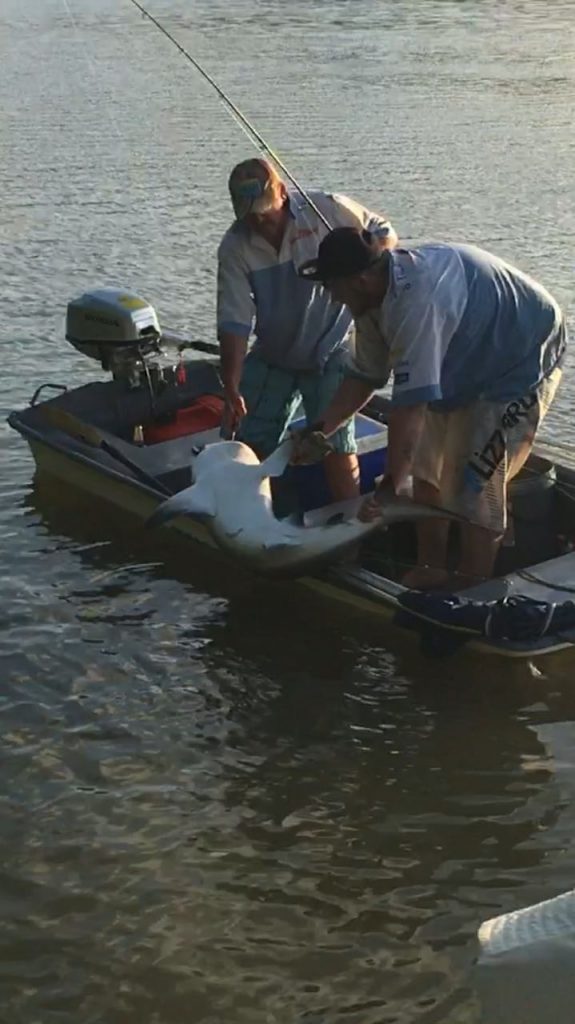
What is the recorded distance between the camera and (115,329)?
849cm

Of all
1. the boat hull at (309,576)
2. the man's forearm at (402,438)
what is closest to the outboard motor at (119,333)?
the boat hull at (309,576)

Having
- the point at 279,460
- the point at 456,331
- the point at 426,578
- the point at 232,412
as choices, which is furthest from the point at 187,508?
the point at 456,331

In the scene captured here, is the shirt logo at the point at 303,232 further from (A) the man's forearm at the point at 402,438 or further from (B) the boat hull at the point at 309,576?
(B) the boat hull at the point at 309,576

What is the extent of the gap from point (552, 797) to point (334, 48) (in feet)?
72.8

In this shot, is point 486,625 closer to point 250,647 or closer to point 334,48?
point 250,647

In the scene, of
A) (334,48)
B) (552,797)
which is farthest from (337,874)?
(334,48)

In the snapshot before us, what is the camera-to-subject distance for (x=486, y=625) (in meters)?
5.89

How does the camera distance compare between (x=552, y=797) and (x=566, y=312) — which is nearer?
(x=552, y=797)

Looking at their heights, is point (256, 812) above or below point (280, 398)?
below

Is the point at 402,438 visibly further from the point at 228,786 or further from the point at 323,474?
the point at 323,474

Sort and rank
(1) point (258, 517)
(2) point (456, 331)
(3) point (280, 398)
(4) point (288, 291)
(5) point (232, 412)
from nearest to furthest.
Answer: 1. (2) point (456, 331)
2. (1) point (258, 517)
3. (4) point (288, 291)
4. (5) point (232, 412)
5. (3) point (280, 398)

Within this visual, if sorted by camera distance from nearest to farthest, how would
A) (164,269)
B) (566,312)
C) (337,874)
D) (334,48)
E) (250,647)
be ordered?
(337,874)
(250,647)
(566,312)
(164,269)
(334,48)

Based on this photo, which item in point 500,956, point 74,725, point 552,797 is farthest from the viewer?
point 74,725

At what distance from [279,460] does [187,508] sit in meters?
0.49
